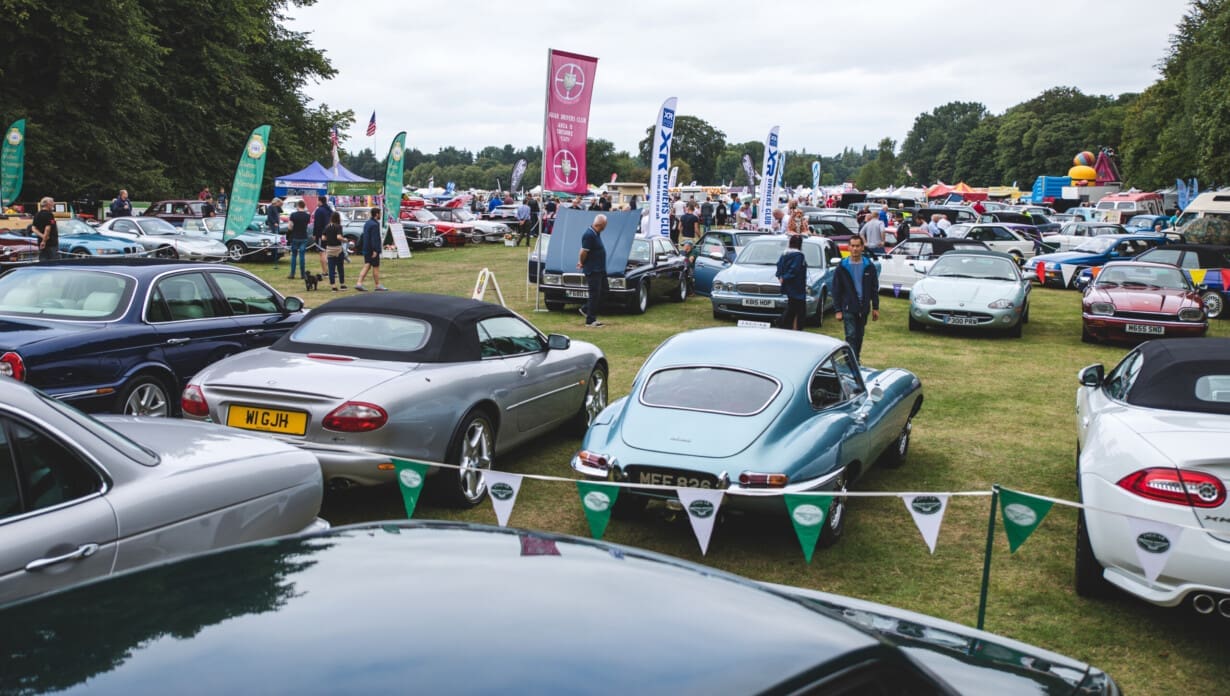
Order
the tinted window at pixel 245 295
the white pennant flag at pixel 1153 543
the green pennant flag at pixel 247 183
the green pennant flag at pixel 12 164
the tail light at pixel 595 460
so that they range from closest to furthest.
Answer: the white pennant flag at pixel 1153 543 < the tail light at pixel 595 460 < the tinted window at pixel 245 295 < the green pennant flag at pixel 247 183 < the green pennant flag at pixel 12 164

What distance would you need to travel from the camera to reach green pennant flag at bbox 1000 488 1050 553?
4.84m

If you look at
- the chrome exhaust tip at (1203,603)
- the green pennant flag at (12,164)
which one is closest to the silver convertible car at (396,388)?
the chrome exhaust tip at (1203,603)

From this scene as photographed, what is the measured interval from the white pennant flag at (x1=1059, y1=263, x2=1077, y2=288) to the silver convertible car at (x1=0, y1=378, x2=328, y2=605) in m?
24.7

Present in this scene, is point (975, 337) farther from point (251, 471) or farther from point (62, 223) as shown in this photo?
point (62, 223)

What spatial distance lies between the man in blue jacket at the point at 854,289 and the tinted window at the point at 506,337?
482 centimetres

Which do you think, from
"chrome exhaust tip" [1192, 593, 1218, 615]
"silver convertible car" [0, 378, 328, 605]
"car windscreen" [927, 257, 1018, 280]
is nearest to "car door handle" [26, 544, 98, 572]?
"silver convertible car" [0, 378, 328, 605]

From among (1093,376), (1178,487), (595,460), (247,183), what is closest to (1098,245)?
(1093,376)

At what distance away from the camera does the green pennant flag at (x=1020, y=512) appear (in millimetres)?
4836

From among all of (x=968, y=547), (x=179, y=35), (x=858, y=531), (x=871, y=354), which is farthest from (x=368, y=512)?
(x=179, y=35)

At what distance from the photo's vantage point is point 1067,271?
25266 mm

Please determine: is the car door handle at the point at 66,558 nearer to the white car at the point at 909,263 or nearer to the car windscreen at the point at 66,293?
the car windscreen at the point at 66,293

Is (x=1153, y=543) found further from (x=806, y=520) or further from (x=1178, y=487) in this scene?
(x=806, y=520)

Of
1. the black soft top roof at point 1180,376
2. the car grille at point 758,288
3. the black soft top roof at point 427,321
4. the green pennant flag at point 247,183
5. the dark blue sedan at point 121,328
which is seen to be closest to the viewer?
the black soft top roof at point 1180,376

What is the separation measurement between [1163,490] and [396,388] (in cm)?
467
